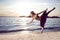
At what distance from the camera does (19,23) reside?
1.41m

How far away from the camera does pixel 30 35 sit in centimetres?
144

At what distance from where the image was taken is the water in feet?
4.52

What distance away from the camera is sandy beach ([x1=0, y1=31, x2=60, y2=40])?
1391 millimetres

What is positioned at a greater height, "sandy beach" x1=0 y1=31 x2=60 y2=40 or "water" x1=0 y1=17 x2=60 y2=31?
"water" x1=0 y1=17 x2=60 y2=31

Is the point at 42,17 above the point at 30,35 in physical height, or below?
above

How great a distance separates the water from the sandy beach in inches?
2.5

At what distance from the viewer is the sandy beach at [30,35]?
139cm

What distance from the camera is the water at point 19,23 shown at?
138 cm

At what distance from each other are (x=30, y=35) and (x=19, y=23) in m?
0.18

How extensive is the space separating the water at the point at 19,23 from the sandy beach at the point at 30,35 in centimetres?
6

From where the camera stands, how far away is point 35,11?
1447 mm

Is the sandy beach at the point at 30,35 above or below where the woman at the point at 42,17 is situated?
below

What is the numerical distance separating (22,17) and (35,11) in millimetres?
155

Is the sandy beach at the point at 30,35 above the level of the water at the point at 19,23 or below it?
below
